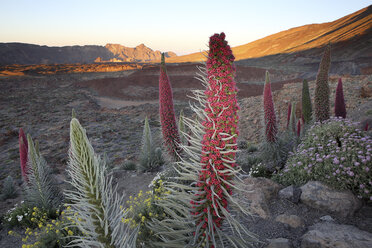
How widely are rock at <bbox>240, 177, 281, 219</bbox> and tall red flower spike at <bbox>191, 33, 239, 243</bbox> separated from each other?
1.59 metres

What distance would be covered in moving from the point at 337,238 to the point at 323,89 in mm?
3647

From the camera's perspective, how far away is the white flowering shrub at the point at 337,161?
9.71ft

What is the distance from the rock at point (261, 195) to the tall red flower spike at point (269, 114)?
165cm

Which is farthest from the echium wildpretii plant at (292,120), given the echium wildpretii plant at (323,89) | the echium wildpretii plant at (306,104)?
the echium wildpretii plant at (323,89)

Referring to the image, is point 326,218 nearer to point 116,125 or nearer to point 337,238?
point 337,238

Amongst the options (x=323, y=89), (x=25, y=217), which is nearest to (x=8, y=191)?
(x=25, y=217)

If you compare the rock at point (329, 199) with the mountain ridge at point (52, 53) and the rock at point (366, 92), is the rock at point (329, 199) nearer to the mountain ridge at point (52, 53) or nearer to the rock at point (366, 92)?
the rock at point (366, 92)

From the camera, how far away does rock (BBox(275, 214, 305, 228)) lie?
8.93 feet

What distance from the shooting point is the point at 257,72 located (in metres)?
40.2

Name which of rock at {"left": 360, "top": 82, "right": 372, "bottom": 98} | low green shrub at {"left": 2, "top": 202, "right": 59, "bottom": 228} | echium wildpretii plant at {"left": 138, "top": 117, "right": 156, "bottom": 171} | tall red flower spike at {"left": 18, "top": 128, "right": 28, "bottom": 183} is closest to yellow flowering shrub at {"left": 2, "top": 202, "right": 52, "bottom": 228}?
low green shrub at {"left": 2, "top": 202, "right": 59, "bottom": 228}

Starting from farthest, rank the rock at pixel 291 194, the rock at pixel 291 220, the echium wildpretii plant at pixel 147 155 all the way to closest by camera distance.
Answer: the echium wildpretii plant at pixel 147 155 < the rock at pixel 291 194 < the rock at pixel 291 220

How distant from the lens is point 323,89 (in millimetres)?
4852

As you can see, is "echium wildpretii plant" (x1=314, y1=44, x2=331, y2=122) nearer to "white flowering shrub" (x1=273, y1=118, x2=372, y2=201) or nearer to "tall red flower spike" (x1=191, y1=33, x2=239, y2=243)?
"white flowering shrub" (x1=273, y1=118, x2=372, y2=201)

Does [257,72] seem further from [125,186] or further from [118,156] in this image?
[125,186]
